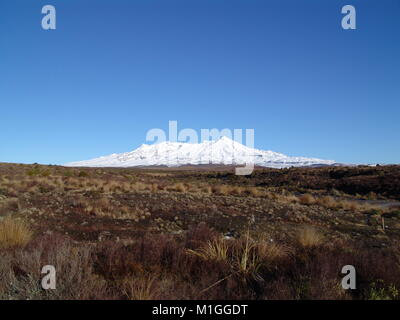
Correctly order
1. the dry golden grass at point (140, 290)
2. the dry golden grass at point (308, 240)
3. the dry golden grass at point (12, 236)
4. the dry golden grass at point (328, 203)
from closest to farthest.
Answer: the dry golden grass at point (140, 290), the dry golden grass at point (12, 236), the dry golden grass at point (308, 240), the dry golden grass at point (328, 203)

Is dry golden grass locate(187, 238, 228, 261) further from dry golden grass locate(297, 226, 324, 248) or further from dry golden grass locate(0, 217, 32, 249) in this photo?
dry golden grass locate(0, 217, 32, 249)

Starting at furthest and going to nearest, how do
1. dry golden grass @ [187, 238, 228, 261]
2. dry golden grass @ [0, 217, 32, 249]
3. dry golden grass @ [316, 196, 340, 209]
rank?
dry golden grass @ [316, 196, 340, 209], dry golden grass @ [0, 217, 32, 249], dry golden grass @ [187, 238, 228, 261]

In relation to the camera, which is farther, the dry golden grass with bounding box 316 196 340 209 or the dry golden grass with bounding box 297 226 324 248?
the dry golden grass with bounding box 316 196 340 209

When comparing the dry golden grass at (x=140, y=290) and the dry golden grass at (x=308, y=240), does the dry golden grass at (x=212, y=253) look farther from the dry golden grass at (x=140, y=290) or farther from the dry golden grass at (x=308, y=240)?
the dry golden grass at (x=308, y=240)

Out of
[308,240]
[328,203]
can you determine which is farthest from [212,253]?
[328,203]

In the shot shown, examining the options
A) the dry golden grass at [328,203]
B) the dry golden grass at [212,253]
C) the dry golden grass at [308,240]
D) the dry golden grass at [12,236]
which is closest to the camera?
the dry golden grass at [212,253]

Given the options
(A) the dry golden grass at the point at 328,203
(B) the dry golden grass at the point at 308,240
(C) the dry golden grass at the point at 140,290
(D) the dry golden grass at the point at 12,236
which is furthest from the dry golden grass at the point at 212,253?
(A) the dry golden grass at the point at 328,203

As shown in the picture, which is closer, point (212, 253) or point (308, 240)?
point (212, 253)

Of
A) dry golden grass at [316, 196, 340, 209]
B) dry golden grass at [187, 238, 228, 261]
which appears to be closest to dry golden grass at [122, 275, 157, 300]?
dry golden grass at [187, 238, 228, 261]

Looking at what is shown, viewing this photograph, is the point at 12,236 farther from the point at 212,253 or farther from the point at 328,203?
the point at 328,203

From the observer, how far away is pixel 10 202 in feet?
35.0

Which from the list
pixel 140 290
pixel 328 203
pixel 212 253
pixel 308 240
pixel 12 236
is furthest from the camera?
pixel 328 203

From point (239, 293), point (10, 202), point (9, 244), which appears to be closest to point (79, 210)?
point (10, 202)
